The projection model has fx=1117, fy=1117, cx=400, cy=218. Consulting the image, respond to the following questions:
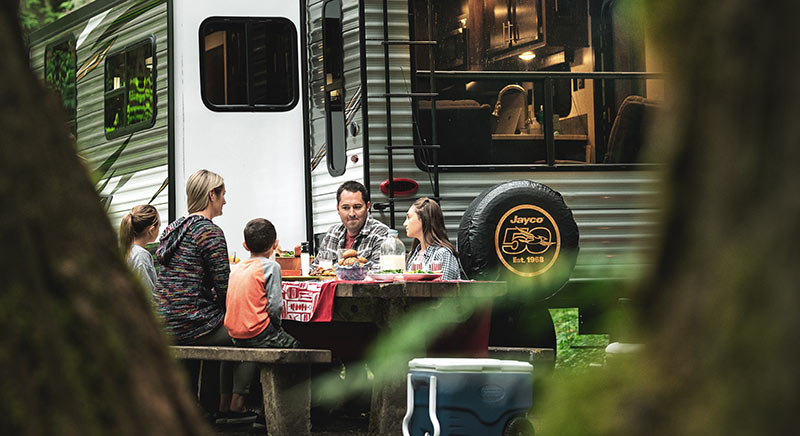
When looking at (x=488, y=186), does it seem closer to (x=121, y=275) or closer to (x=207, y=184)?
(x=207, y=184)

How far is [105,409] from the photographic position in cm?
71

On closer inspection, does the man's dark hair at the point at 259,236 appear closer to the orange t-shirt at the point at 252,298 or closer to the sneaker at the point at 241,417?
the orange t-shirt at the point at 252,298

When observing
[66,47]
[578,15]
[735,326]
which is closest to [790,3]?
[735,326]

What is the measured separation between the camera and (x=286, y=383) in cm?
529

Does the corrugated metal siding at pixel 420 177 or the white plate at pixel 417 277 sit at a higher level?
the corrugated metal siding at pixel 420 177

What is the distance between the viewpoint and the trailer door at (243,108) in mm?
7418

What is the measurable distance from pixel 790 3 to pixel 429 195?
625 centimetres


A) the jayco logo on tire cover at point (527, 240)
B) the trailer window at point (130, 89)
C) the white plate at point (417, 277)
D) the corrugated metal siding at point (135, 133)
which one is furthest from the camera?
the trailer window at point (130, 89)

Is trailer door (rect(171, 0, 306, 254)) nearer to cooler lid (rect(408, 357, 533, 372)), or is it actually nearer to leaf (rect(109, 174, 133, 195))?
leaf (rect(109, 174, 133, 195))

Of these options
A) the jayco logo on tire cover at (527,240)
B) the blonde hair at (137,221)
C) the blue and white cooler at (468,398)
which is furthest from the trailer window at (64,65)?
the blue and white cooler at (468,398)

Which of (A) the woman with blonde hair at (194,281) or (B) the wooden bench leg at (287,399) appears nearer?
(B) the wooden bench leg at (287,399)

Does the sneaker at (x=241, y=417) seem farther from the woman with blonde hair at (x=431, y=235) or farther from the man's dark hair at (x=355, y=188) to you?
the man's dark hair at (x=355, y=188)

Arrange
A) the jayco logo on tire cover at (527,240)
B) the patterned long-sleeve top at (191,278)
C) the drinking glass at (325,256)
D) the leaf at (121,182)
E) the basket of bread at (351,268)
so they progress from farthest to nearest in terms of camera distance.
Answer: the leaf at (121,182), the drinking glass at (325,256), the jayco logo on tire cover at (527,240), the basket of bread at (351,268), the patterned long-sleeve top at (191,278)

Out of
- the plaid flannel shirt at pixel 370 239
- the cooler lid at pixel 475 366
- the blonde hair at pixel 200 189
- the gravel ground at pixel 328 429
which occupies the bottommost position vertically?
the gravel ground at pixel 328 429
